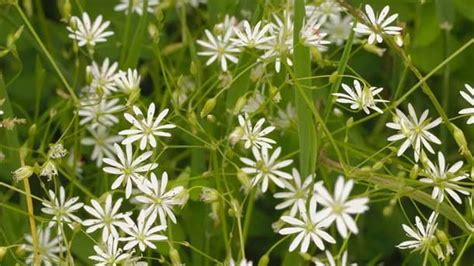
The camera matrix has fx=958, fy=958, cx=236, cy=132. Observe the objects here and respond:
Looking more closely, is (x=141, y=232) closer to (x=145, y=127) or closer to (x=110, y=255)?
(x=110, y=255)

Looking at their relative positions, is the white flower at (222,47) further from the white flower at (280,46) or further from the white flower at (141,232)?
the white flower at (141,232)

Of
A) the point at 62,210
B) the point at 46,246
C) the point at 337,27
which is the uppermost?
the point at 337,27

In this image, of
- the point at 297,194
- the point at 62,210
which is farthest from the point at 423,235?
the point at 62,210

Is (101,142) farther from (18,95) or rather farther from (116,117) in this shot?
(18,95)

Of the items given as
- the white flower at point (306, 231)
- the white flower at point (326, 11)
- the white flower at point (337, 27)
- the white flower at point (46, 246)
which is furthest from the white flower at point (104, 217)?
the white flower at point (337, 27)

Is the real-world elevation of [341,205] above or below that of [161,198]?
above

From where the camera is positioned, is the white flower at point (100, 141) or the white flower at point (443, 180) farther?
the white flower at point (100, 141)

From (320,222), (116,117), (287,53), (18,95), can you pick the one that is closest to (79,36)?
(116,117)
